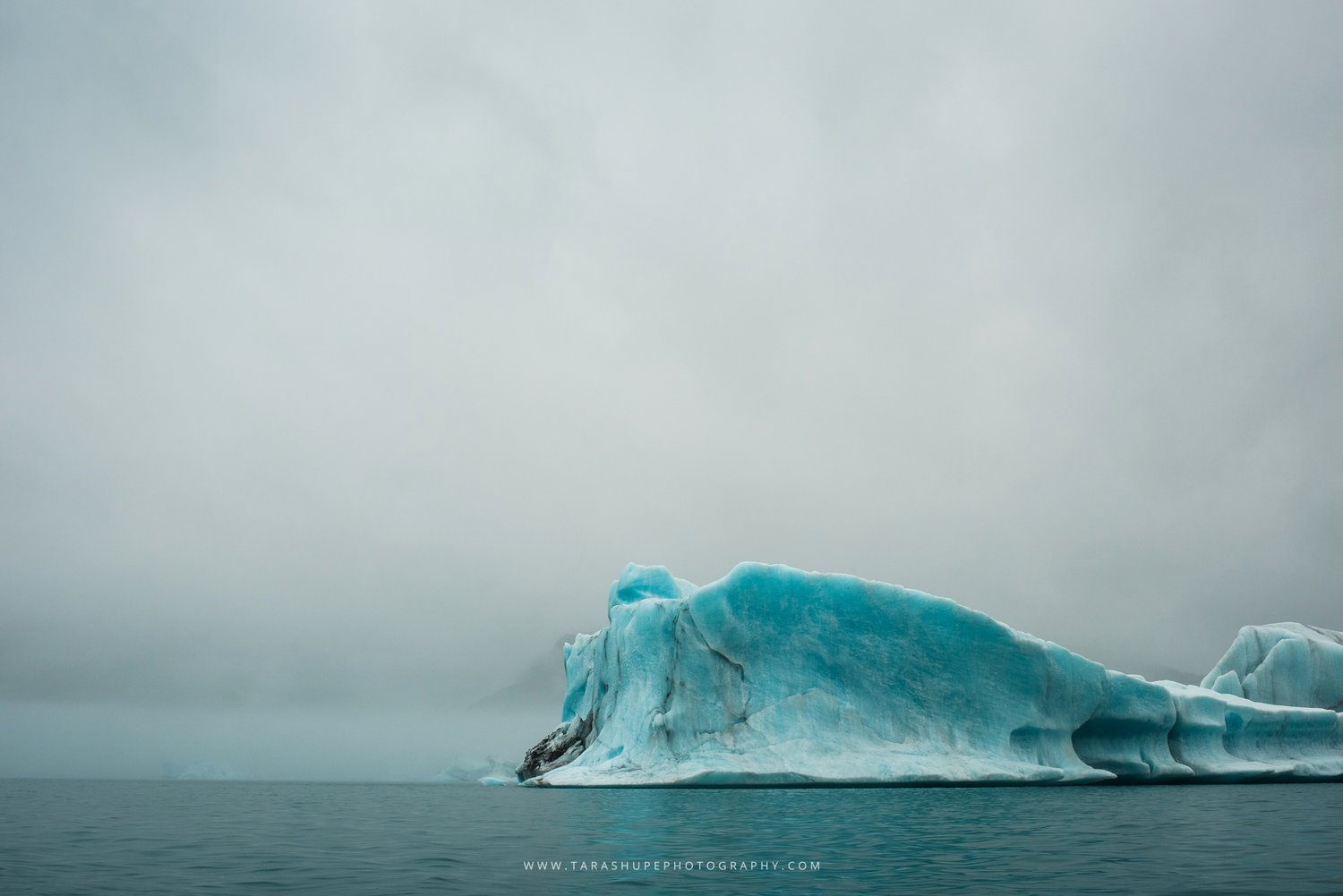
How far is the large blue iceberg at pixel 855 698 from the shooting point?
20312 mm

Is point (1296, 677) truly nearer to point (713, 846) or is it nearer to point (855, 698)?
point (855, 698)

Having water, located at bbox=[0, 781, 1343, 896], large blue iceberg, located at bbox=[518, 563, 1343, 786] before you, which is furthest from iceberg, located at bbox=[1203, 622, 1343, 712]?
water, located at bbox=[0, 781, 1343, 896]

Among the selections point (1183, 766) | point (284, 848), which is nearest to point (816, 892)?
point (284, 848)

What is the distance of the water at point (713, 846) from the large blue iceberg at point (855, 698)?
205 centimetres

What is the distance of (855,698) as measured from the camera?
2117cm

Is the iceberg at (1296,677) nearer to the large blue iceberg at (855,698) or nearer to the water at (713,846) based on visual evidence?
the large blue iceberg at (855,698)

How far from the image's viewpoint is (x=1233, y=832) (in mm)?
11094

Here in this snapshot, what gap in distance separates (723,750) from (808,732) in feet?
6.41

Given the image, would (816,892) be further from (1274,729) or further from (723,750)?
(1274,729)

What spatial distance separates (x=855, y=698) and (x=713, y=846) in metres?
11.8

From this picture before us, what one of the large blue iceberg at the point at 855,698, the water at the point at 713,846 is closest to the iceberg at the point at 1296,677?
A: the large blue iceberg at the point at 855,698

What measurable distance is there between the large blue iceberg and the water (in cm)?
205

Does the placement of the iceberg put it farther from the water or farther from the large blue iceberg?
the water

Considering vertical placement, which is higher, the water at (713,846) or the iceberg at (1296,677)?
the iceberg at (1296,677)
